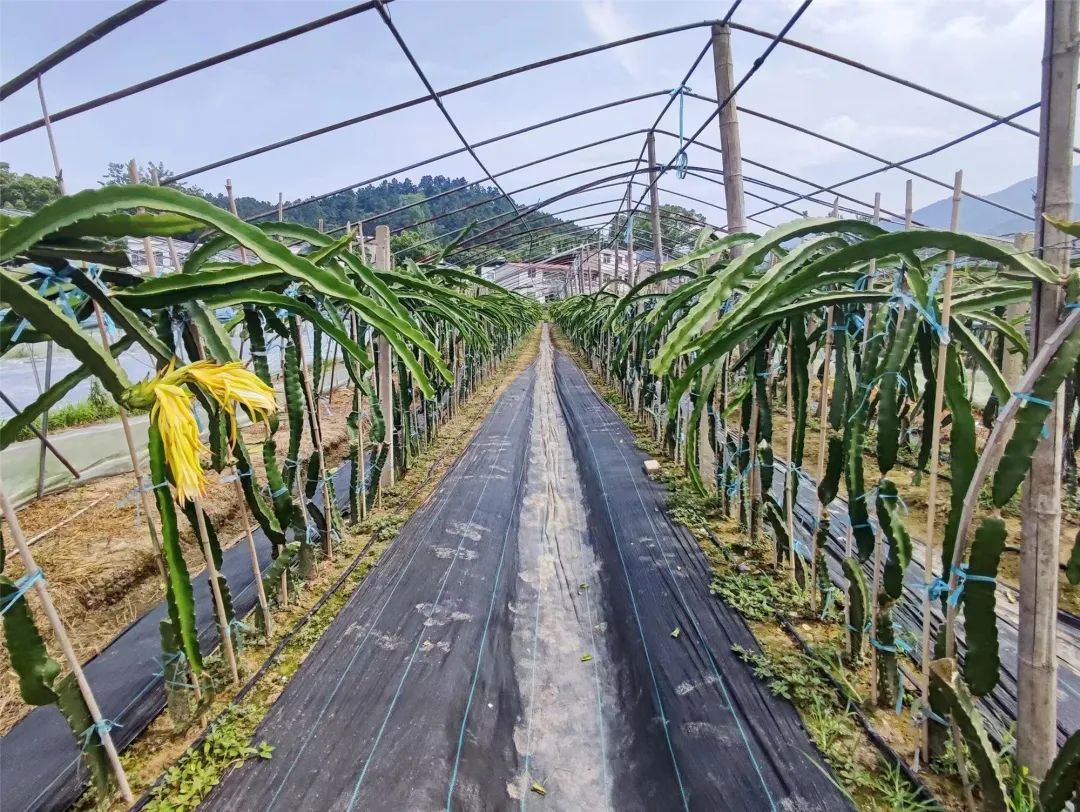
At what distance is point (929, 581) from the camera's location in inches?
54.7

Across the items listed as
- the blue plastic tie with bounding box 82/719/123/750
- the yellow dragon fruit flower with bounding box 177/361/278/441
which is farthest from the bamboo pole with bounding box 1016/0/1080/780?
the blue plastic tie with bounding box 82/719/123/750

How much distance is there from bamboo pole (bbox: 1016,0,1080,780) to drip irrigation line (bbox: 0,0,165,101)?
232 centimetres

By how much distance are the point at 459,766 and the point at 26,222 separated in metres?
1.74

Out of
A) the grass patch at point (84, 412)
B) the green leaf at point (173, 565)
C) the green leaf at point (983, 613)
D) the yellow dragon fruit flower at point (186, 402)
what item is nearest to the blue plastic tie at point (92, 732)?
the green leaf at point (173, 565)

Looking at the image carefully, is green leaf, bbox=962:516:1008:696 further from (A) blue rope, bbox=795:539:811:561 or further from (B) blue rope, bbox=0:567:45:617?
(B) blue rope, bbox=0:567:45:617

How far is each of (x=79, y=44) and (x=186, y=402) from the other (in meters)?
1.45

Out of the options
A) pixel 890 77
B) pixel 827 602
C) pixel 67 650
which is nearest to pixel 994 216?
pixel 890 77

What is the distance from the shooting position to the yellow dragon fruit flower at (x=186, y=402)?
3.38ft

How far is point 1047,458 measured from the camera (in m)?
1.21

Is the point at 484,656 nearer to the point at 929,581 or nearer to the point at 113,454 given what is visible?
the point at 929,581

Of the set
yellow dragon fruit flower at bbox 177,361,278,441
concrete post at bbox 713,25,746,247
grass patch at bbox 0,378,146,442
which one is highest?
concrete post at bbox 713,25,746,247

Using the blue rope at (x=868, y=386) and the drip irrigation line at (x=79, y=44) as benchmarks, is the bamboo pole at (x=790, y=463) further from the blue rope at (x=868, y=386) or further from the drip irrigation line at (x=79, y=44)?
the drip irrigation line at (x=79, y=44)

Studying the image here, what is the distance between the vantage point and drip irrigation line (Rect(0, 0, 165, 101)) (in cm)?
162

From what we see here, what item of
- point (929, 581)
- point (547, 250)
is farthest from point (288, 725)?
point (547, 250)
